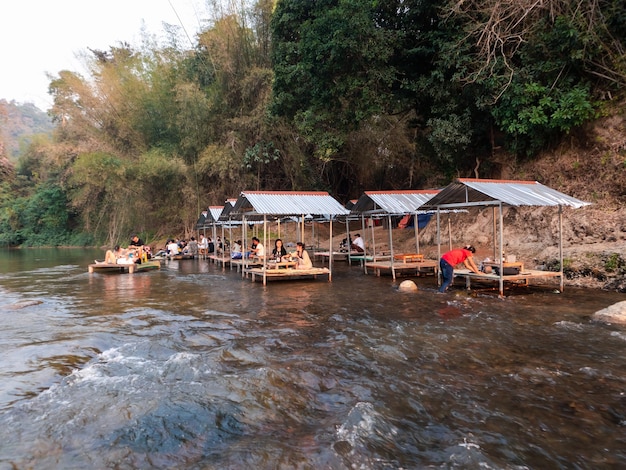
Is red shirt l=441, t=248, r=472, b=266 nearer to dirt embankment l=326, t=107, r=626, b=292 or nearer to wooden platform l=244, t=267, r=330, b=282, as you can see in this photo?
dirt embankment l=326, t=107, r=626, b=292

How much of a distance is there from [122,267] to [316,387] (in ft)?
39.9

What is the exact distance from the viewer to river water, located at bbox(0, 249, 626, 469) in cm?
344

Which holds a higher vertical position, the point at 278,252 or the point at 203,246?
the point at 203,246

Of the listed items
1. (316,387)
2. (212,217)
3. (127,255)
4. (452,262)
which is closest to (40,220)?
(212,217)

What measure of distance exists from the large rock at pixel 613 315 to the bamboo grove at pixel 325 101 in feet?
21.1

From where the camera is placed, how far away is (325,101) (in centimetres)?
1507

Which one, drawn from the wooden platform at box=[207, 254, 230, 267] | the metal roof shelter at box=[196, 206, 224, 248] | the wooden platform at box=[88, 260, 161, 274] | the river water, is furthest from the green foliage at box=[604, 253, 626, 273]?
the wooden platform at box=[88, 260, 161, 274]

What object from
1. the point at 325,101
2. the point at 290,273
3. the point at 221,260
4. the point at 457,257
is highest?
the point at 325,101

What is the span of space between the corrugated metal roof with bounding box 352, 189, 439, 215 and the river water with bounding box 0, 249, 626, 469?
13.8 feet

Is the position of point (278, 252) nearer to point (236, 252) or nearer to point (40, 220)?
point (236, 252)

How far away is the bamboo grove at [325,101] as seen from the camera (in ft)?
39.4

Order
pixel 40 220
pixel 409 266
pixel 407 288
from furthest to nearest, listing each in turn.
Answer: pixel 40 220 → pixel 409 266 → pixel 407 288

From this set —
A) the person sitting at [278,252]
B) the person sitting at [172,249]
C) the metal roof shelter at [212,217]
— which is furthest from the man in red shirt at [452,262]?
the person sitting at [172,249]

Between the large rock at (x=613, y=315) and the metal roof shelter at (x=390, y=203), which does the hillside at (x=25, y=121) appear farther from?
the large rock at (x=613, y=315)
